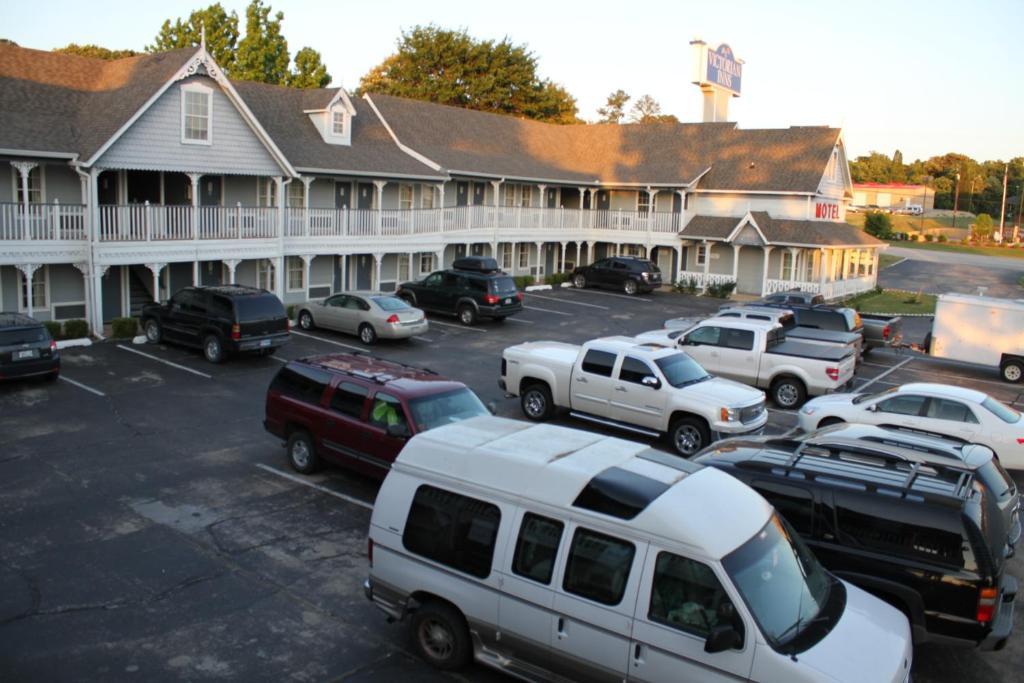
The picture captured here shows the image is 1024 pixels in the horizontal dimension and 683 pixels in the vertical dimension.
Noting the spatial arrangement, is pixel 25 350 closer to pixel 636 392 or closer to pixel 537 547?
pixel 636 392

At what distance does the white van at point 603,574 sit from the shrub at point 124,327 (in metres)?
18.7

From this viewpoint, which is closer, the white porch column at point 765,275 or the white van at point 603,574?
the white van at point 603,574

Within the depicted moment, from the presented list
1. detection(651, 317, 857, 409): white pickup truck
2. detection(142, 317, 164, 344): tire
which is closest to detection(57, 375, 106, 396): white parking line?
detection(142, 317, 164, 344): tire

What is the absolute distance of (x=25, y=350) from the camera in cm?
1894

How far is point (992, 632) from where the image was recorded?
27.7 feet

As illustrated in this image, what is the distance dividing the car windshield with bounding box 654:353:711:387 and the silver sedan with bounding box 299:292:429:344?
10.9 m

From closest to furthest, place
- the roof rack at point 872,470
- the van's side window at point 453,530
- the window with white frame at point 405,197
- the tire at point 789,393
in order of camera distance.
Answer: the van's side window at point 453,530 < the roof rack at point 872,470 < the tire at point 789,393 < the window with white frame at point 405,197

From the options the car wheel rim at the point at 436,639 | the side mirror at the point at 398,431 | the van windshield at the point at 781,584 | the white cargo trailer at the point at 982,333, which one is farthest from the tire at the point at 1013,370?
the car wheel rim at the point at 436,639

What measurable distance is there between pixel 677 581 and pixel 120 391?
1608 centimetres

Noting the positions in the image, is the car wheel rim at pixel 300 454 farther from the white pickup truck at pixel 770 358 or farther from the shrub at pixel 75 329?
the shrub at pixel 75 329

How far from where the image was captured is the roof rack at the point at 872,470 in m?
8.95

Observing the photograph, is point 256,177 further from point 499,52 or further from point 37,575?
point 499,52

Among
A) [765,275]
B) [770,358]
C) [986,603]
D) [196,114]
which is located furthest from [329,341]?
[765,275]

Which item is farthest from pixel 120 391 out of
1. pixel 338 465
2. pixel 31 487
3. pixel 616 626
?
pixel 616 626
